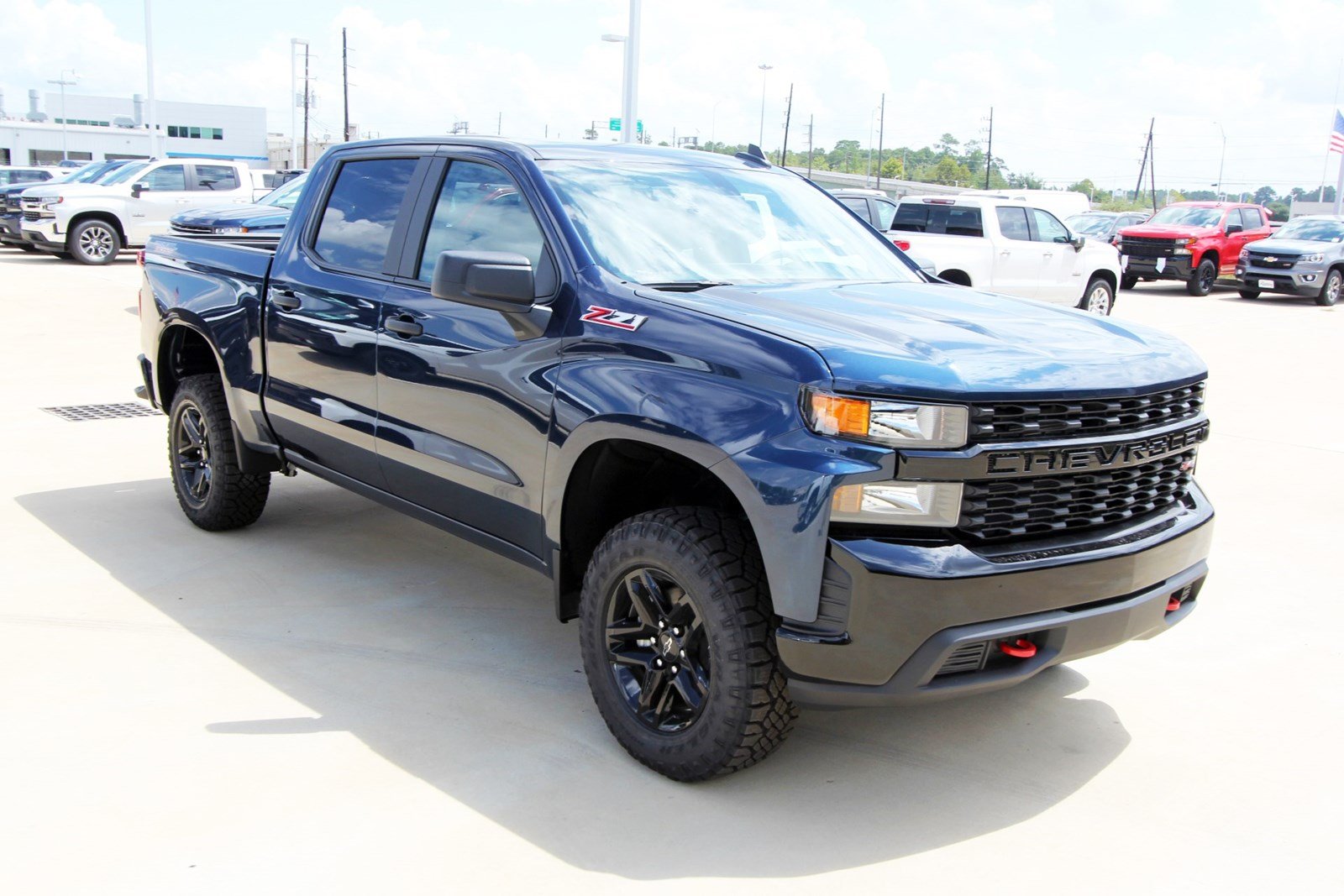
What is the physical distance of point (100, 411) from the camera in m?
8.60

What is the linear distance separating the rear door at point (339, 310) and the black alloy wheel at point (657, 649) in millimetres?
1487

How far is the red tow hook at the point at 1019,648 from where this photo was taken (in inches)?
125

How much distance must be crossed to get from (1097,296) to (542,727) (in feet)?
52.1

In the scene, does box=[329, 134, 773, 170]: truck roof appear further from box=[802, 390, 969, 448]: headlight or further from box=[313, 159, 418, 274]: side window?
box=[802, 390, 969, 448]: headlight

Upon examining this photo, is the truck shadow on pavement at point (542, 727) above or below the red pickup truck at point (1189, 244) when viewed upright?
below

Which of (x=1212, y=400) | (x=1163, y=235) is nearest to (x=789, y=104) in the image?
(x=1163, y=235)

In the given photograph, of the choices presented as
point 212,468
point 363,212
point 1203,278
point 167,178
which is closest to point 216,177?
point 167,178

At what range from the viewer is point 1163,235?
2319 cm

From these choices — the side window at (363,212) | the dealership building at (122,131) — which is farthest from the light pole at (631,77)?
the dealership building at (122,131)

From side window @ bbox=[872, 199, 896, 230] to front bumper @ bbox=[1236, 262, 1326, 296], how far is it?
24.4 feet

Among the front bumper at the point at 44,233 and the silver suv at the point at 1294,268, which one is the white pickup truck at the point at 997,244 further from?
A: the front bumper at the point at 44,233

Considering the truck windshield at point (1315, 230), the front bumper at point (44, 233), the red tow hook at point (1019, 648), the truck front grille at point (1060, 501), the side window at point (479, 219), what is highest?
the side window at point (479, 219)

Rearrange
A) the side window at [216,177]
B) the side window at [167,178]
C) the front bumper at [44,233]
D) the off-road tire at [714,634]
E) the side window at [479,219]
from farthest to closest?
the side window at [216,177]
the side window at [167,178]
the front bumper at [44,233]
the side window at [479,219]
the off-road tire at [714,634]

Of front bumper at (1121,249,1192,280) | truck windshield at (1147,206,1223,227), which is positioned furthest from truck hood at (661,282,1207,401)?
truck windshield at (1147,206,1223,227)
